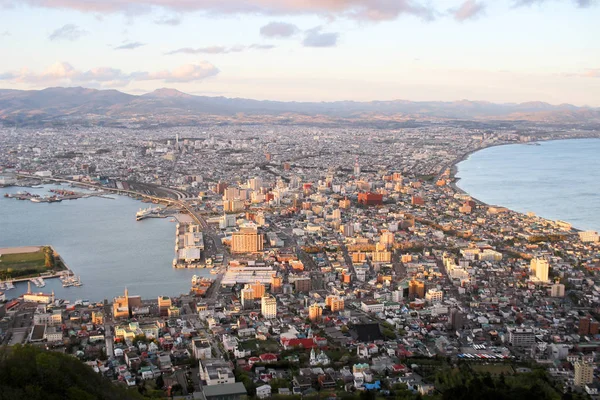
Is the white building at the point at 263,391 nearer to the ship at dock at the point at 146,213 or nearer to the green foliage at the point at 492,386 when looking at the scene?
the green foliage at the point at 492,386

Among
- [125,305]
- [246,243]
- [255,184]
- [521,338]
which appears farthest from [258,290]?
[255,184]

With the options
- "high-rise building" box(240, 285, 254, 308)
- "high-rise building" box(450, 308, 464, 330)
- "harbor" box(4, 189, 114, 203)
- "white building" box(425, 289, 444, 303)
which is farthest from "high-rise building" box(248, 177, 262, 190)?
"high-rise building" box(450, 308, 464, 330)

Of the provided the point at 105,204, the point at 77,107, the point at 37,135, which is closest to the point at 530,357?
the point at 105,204

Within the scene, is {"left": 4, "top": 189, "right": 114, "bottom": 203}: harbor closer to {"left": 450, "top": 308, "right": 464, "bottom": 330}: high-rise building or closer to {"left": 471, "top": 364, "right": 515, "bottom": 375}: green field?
{"left": 450, "top": 308, "right": 464, "bottom": 330}: high-rise building

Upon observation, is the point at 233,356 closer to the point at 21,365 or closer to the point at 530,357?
Result: the point at 21,365

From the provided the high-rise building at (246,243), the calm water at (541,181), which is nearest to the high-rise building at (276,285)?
the high-rise building at (246,243)

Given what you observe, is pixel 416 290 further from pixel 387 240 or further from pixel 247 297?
pixel 387 240

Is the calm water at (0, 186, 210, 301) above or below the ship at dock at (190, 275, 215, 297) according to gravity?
below
